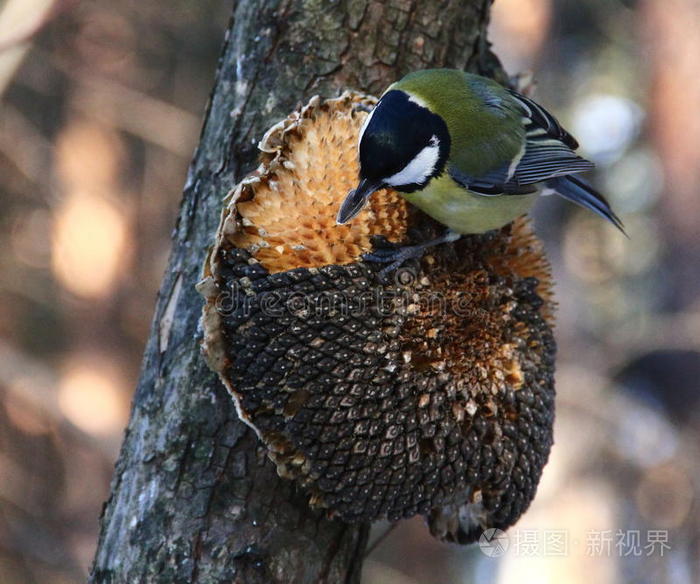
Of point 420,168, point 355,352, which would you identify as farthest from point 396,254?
point 420,168

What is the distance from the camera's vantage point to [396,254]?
2.18 meters

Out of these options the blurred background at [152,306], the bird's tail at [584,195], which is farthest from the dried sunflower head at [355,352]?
the blurred background at [152,306]

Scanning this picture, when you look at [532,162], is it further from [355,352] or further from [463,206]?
[355,352]

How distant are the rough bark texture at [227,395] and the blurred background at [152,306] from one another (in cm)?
387

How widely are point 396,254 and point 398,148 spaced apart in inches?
16.9

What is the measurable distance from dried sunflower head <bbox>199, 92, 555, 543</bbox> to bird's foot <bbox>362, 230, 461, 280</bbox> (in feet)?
0.08

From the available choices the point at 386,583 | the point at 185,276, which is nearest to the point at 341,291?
the point at 185,276

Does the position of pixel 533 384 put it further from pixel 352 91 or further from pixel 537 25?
pixel 537 25

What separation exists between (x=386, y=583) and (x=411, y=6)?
5667mm

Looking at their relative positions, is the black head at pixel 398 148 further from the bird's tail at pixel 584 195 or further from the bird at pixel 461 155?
the bird's tail at pixel 584 195

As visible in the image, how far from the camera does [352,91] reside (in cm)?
243

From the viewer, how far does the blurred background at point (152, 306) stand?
21.9 ft

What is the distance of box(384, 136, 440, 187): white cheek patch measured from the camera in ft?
7.82

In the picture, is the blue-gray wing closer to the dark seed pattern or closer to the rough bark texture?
the rough bark texture
